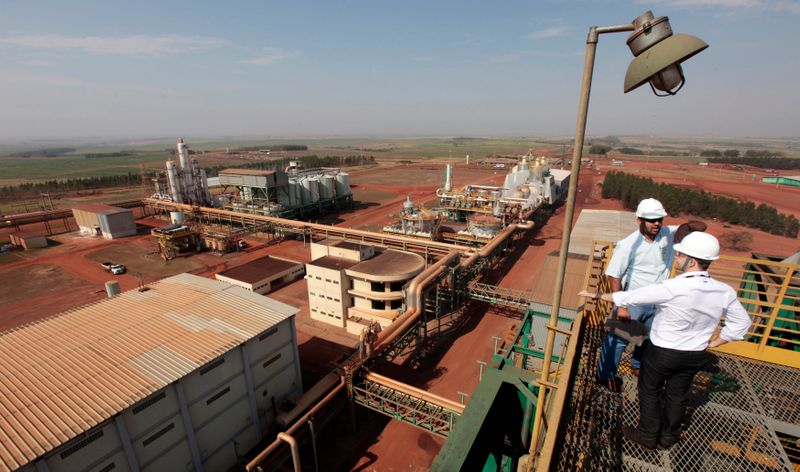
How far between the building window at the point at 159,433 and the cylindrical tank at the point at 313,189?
1808 inches

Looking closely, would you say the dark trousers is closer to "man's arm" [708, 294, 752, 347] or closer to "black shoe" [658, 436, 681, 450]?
"black shoe" [658, 436, 681, 450]

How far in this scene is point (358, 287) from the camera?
24.2 meters

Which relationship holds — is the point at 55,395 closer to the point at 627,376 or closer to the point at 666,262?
the point at 627,376

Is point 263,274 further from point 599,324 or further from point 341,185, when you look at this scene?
point 341,185

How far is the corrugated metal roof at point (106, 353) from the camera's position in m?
9.86

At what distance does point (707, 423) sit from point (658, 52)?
553 centimetres

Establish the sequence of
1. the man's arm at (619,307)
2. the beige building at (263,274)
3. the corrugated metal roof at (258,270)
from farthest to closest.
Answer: the corrugated metal roof at (258,270)
the beige building at (263,274)
the man's arm at (619,307)

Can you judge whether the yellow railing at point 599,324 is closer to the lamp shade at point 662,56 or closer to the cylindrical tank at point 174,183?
the lamp shade at point 662,56

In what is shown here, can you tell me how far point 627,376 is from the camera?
6.55 m

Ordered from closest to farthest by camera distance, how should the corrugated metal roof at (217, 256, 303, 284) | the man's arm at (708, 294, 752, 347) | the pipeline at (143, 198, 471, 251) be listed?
the man's arm at (708, 294, 752, 347) → the corrugated metal roof at (217, 256, 303, 284) → the pipeline at (143, 198, 471, 251)

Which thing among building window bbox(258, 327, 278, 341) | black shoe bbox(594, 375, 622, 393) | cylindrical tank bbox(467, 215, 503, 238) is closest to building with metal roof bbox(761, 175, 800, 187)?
cylindrical tank bbox(467, 215, 503, 238)

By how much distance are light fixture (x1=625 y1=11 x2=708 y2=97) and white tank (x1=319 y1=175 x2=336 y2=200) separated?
57149 mm

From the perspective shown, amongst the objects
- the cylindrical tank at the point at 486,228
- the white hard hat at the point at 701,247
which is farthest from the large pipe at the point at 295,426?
the cylindrical tank at the point at 486,228

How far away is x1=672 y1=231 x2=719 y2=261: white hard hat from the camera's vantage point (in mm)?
4356
